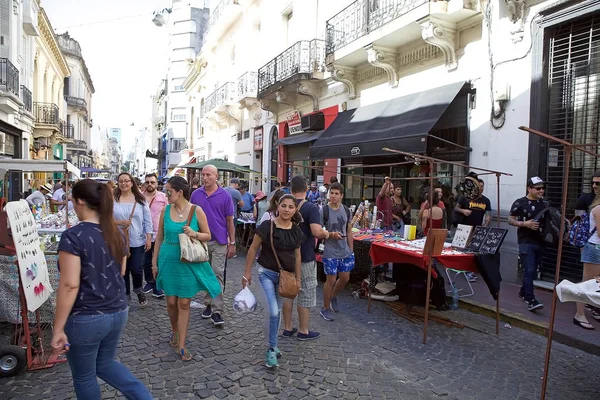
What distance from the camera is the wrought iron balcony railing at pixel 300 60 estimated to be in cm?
1395

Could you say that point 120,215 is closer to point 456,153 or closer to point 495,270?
point 495,270

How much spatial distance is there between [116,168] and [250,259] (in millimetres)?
128614

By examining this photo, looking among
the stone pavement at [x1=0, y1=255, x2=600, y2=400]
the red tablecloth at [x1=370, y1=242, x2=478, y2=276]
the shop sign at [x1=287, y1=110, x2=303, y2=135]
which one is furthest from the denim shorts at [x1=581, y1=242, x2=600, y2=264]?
the shop sign at [x1=287, y1=110, x2=303, y2=135]

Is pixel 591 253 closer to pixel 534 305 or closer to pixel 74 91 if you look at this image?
pixel 534 305

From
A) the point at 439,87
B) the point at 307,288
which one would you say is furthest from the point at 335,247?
the point at 439,87

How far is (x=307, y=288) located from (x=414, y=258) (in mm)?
1648

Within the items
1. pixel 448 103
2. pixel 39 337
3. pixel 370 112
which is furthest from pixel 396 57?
pixel 39 337

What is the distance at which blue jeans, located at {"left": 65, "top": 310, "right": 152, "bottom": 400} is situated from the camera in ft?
7.87

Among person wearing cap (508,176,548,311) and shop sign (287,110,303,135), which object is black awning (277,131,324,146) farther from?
person wearing cap (508,176,548,311)

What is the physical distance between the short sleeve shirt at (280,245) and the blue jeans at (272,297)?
72 millimetres

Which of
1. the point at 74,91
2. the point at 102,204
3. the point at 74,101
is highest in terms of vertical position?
the point at 74,91

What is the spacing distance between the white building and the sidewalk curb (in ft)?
6.28

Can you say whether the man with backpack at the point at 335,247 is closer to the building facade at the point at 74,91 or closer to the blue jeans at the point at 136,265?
the blue jeans at the point at 136,265

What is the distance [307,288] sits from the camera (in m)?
4.60
